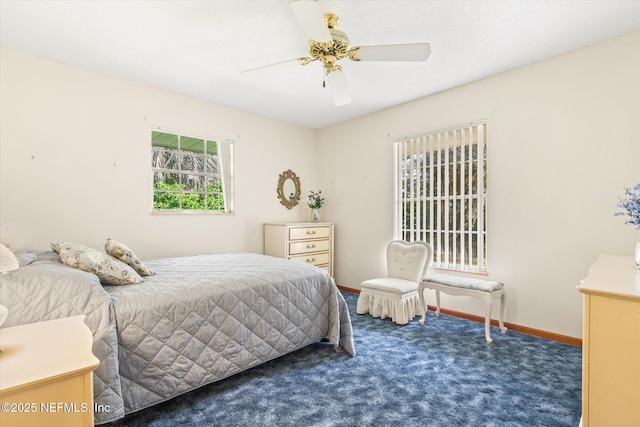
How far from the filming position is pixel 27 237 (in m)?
2.76

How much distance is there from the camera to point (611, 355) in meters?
1.32

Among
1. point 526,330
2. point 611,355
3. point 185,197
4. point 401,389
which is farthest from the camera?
point 185,197

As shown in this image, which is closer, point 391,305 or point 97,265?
point 97,265

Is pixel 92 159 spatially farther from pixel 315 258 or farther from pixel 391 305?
pixel 391 305

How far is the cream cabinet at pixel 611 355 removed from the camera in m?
1.28

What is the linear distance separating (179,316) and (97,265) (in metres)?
0.61

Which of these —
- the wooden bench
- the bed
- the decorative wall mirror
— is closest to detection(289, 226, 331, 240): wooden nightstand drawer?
the decorative wall mirror

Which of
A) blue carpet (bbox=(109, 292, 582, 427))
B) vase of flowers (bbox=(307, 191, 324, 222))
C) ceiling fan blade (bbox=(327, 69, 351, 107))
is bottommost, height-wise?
blue carpet (bbox=(109, 292, 582, 427))

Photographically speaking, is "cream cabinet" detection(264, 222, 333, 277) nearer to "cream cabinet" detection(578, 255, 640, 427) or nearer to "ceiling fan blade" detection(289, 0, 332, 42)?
"ceiling fan blade" detection(289, 0, 332, 42)

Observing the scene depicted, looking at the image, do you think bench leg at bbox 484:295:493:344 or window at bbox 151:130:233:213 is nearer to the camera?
bench leg at bbox 484:295:493:344

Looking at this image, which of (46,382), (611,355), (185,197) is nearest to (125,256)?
(46,382)

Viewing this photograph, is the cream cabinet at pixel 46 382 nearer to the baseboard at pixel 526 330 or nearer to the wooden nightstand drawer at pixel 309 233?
the wooden nightstand drawer at pixel 309 233

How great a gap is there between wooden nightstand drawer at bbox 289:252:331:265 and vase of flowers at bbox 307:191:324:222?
61 centimetres

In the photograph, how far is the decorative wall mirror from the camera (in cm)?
477
